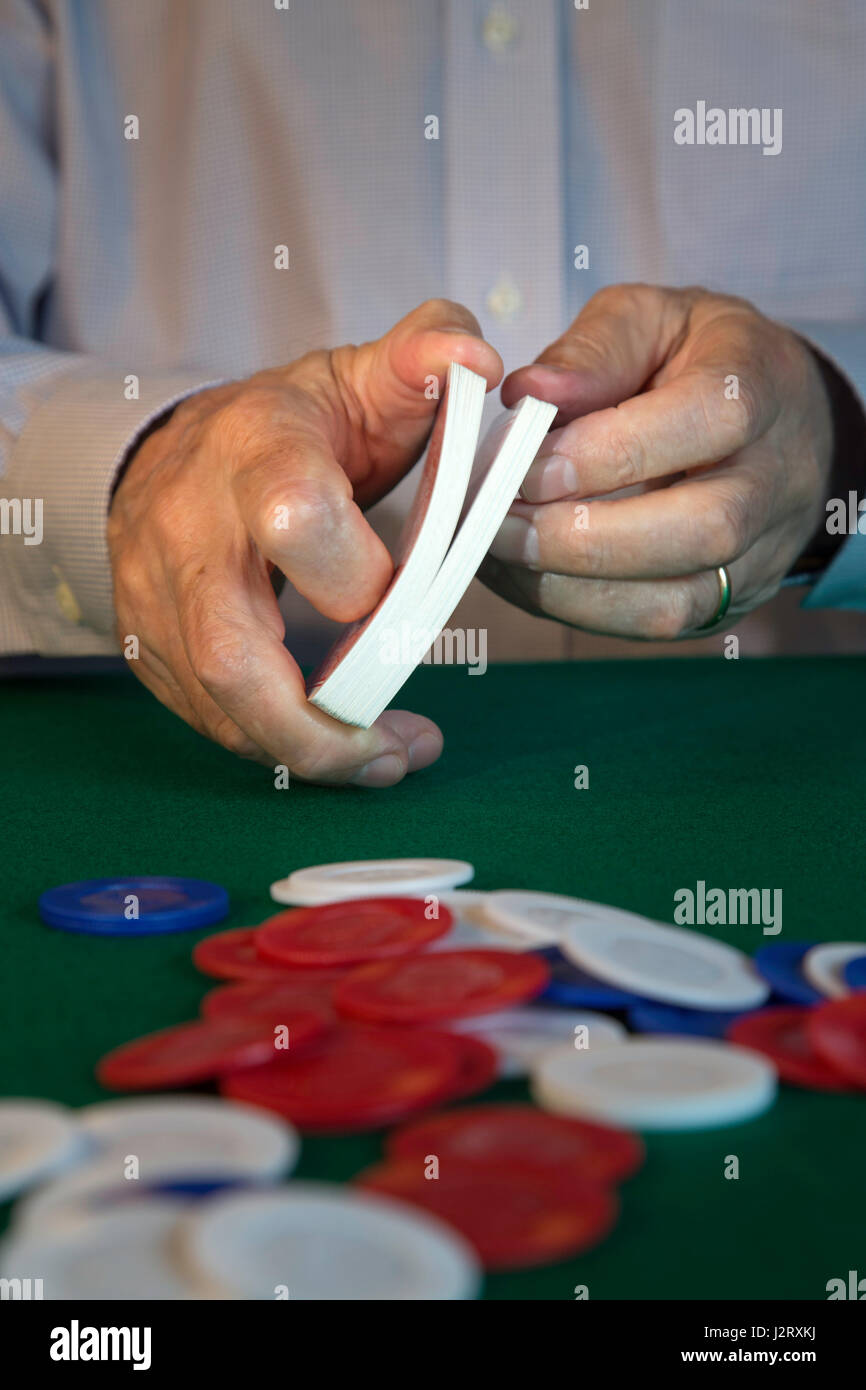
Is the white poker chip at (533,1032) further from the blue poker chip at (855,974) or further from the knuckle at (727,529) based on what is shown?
the knuckle at (727,529)

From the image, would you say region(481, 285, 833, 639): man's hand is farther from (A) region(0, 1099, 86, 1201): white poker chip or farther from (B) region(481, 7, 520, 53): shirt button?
(A) region(0, 1099, 86, 1201): white poker chip

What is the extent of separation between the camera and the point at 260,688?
1.33 meters

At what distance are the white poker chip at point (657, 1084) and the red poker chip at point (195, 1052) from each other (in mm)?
154

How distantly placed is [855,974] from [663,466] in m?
0.87

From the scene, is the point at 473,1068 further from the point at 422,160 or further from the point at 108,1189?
the point at 422,160

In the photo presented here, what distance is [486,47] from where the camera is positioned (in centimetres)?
228

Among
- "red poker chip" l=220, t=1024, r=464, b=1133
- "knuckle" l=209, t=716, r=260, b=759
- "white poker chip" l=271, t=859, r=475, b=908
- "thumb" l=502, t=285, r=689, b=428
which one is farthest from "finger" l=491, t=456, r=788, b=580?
"red poker chip" l=220, t=1024, r=464, b=1133

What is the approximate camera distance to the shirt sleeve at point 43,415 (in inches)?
72.2

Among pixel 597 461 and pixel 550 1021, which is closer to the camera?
pixel 550 1021

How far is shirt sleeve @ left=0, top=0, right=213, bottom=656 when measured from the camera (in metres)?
1.83

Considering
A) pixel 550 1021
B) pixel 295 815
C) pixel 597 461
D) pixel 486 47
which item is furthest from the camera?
pixel 486 47
